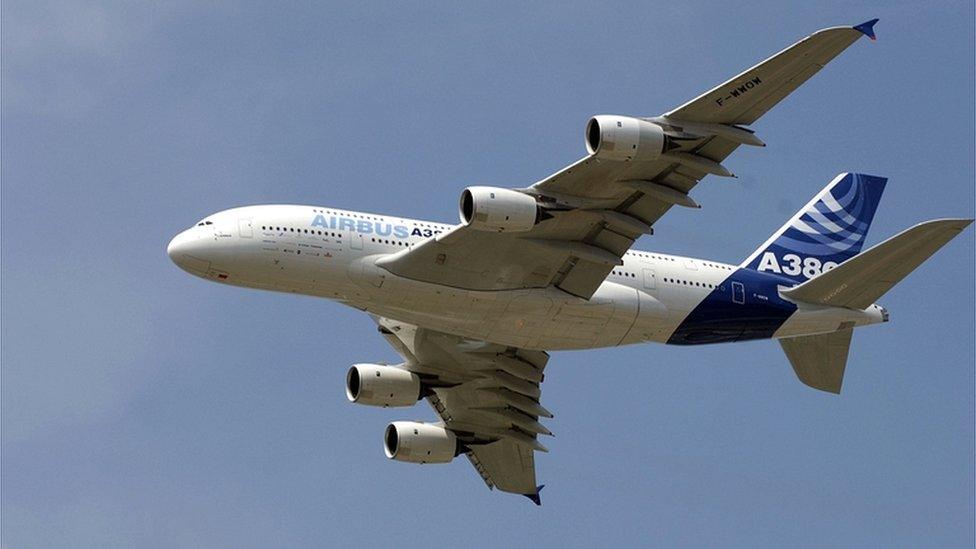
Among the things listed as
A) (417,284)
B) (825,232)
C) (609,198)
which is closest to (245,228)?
(417,284)

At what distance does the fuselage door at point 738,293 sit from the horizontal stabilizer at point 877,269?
4.73ft

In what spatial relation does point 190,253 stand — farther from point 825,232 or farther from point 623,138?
point 825,232

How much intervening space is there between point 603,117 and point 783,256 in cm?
1492

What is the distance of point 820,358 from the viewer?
61.2m

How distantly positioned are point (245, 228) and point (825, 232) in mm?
22643

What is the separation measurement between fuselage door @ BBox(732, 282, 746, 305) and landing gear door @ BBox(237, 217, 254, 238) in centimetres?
1695

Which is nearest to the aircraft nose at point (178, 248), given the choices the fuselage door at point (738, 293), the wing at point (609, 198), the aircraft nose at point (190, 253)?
the aircraft nose at point (190, 253)

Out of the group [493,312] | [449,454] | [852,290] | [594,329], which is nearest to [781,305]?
[852,290]

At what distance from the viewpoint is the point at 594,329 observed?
56688 millimetres

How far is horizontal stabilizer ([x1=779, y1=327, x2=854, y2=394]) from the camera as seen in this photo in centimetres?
6091

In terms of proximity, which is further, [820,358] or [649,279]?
[820,358]

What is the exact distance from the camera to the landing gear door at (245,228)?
53656mm

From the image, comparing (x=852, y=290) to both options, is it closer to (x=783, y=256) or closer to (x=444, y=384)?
(x=783, y=256)

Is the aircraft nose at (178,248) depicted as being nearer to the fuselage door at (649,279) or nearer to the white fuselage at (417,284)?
the white fuselage at (417,284)
